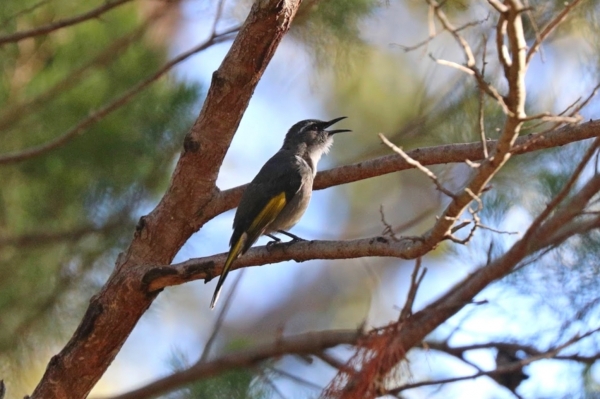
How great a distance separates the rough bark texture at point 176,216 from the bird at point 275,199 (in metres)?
0.23

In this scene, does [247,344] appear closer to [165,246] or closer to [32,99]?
[165,246]

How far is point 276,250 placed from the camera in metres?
2.87

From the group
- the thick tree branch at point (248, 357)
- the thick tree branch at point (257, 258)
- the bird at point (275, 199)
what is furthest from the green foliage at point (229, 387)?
the thick tree branch at point (257, 258)

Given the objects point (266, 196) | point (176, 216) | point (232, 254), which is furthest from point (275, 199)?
point (232, 254)

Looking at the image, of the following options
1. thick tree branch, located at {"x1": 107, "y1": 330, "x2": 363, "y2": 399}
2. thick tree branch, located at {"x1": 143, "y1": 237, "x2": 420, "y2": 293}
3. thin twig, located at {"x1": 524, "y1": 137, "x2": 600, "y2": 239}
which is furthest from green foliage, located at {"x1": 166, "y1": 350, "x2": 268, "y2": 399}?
thin twig, located at {"x1": 524, "y1": 137, "x2": 600, "y2": 239}

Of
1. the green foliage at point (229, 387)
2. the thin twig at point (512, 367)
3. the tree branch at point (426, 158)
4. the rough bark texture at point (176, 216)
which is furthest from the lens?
the green foliage at point (229, 387)

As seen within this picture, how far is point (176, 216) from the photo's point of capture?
3.20 m

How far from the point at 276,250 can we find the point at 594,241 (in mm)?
1702

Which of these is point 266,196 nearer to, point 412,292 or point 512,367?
point 412,292

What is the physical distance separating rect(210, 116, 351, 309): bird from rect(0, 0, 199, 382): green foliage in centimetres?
91

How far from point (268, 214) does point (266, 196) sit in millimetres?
82

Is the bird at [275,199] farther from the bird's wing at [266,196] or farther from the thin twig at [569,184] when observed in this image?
the thin twig at [569,184]

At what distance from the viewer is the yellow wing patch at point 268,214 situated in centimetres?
346

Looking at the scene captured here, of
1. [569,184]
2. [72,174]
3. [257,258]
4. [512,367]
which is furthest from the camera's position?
[72,174]
